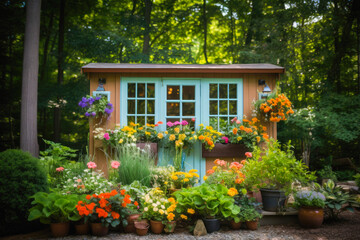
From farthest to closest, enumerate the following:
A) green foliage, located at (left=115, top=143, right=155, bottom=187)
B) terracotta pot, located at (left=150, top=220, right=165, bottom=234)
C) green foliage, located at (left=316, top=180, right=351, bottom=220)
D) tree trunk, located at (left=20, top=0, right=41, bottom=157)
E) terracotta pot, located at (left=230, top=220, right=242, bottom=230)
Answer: tree trunk, located at (left=20, top=0, right=41, bottom=157), green foliage, located at (left=115, top=143, right=155, bottom=187), green foliage, located at (left=316, top=180, right=351, bottom=220), terracotta pot, located at (left=230, top=220, right=242, bottom=230), terracotta pot, located at (left=150, top=220, right=165, bottom=234)

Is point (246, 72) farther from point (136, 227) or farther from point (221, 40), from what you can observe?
point (221, 40)


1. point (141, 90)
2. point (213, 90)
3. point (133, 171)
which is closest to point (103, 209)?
point (133, 171)

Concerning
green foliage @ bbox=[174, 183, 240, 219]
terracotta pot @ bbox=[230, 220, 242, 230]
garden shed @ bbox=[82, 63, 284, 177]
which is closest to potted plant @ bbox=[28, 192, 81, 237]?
green foliage @ bbox=[174, 183, 240, 219]

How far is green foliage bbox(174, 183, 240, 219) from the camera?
3281mm

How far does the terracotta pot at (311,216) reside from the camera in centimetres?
348

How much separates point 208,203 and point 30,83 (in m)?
4.74

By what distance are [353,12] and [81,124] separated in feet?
33.1

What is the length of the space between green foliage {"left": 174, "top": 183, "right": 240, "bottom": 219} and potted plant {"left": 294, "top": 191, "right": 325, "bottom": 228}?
0.88 meters

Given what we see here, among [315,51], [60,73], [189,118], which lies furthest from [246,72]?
[60,73]

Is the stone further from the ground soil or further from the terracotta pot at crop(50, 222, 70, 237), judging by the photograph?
the terracotta pot at crop(50, 222, 70, 237)

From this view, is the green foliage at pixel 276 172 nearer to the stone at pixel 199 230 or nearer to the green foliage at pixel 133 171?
the stone at pixel 199 230

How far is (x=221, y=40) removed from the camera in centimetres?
1252

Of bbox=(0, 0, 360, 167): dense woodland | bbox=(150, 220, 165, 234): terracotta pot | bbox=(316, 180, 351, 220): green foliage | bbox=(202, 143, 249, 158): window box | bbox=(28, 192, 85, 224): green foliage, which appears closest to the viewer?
bbox=(28, 192, 85, 224): green foliage

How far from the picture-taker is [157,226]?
129 inches
